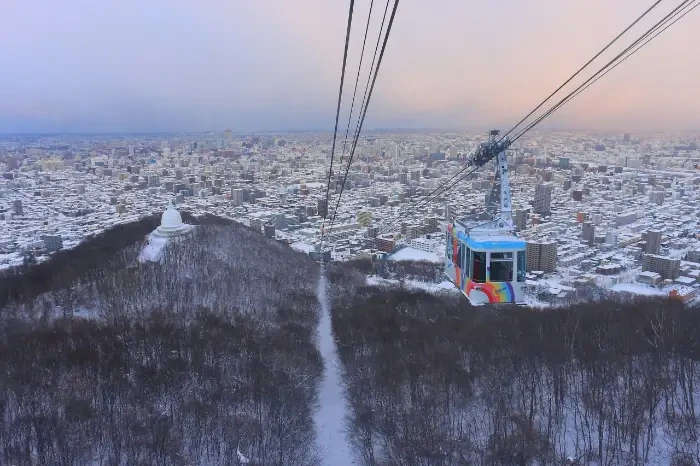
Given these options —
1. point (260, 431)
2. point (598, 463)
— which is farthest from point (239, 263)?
point (598, 463)

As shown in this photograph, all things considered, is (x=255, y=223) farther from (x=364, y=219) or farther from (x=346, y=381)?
(x=346, y=381)

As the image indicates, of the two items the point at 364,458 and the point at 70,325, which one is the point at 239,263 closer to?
the point at 70,325

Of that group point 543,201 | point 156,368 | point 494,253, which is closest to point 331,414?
point 156,368

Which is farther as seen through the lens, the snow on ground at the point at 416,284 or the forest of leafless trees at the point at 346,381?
the snow on ground at the point at 416,284

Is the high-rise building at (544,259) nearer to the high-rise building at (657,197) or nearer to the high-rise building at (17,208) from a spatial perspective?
the high-rise building at (657,197)

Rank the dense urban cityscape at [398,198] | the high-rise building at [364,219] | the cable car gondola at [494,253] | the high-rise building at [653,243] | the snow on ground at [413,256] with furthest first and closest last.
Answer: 1. the high-rise building at [364,219]
2. the high-rise building at [653,243]
3. the dense urban cityscape at [398,198]
4. the snow on ground at [413,256]
5. the cable car gondola at [494,253]

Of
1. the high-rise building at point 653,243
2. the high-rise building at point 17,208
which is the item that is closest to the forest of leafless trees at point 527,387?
the high-rise building at point 653,243

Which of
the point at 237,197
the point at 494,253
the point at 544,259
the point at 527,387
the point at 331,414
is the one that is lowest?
the point at 544,259
